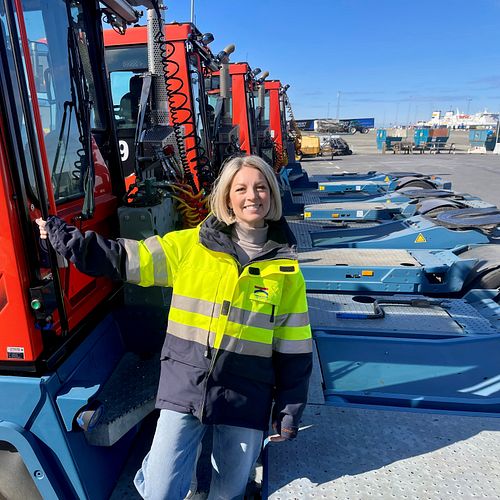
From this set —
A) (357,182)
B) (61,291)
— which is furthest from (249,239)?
(357,182)

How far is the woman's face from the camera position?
1824mm

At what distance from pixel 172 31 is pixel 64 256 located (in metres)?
4.02

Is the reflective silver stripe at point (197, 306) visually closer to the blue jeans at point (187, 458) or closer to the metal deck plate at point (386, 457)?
the blue jeans at point (187, 458)

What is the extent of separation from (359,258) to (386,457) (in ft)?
11.6

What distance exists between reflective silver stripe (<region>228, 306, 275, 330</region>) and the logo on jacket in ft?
0.24

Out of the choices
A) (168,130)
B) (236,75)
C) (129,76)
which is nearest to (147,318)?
(168,130)

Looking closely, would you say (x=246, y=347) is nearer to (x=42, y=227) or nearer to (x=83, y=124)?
(x=42, y=227)

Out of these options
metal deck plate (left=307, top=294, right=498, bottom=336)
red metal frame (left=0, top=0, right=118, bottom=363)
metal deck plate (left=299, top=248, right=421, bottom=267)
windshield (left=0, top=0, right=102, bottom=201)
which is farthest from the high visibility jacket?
metal deck plate (left=299, top=248, right=421, bottom=267)

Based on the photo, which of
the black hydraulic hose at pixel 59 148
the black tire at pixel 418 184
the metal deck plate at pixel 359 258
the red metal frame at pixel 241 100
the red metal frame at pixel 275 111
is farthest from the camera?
the red metal frame at pixel 275 111

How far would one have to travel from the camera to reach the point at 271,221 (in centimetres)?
191

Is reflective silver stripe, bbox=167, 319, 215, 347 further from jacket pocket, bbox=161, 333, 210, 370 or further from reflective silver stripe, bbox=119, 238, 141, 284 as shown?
reflective silver stripe, bbox=119, 238, 141, 284

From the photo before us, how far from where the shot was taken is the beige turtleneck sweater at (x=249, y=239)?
6.07ft

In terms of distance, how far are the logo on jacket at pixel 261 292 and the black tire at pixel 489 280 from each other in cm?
410

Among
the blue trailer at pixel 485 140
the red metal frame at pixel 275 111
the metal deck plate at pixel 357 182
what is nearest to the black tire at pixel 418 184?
the metal deck plate at pixel 357 182
